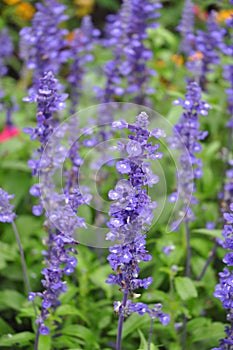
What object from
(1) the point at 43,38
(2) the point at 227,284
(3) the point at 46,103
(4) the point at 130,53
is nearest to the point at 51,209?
(3) the point at 46,103

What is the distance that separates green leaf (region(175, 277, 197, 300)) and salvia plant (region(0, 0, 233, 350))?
1 centimetres

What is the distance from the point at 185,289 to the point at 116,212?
58.3 inches

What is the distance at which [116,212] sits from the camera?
311 cm

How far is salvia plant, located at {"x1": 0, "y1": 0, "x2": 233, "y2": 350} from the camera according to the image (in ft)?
11.2

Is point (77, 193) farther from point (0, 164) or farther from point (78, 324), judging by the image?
point (0, 164)

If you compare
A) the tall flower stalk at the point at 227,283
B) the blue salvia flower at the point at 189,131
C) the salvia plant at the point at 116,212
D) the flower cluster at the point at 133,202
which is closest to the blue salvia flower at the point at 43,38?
the salvia plant at the point at 116,212

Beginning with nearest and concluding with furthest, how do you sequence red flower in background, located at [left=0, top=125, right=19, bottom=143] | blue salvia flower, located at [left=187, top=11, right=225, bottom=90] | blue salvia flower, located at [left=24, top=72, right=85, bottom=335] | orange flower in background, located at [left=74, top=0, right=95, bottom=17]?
blue salvia flower, located at [left=24, top=72, right=85, bottom=335] < blue salvia flower, located at [left=187, top=11, right=225, bottom=90] < red flower in background, located at [left=0, top=125, right=19, bottom=143] < orange flower in background, located at [left=74, top=0, right=95, bottom=17]

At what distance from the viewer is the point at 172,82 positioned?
23.8 feet

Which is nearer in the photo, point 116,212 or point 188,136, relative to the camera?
point 116,212

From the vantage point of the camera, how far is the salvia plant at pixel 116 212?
341 centimetres

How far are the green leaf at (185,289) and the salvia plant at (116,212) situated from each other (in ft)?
0.03

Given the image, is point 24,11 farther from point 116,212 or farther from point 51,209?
point 116,212

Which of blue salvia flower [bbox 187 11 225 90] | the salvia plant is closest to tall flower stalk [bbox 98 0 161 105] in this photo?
the salvia plant

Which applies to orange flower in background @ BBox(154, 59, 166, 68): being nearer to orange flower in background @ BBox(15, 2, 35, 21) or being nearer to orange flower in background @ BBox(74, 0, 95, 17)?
orange flower in background @ BBox(74, 0, 95, 17)
